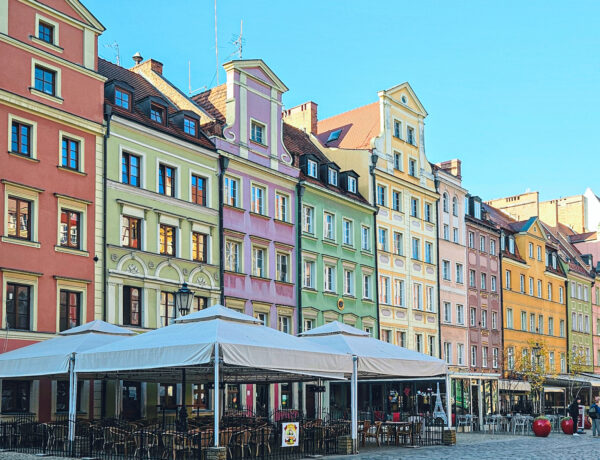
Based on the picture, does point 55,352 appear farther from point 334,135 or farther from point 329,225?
point 334,135

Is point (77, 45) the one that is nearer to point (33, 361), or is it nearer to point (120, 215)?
point (120, 215)

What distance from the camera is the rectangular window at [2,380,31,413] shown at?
81.4ft

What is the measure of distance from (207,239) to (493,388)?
18460 mm

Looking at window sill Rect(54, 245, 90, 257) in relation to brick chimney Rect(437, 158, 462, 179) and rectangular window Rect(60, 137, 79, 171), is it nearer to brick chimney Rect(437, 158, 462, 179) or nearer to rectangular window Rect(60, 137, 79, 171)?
rectangular window Rect(60, 137, 79, 171)

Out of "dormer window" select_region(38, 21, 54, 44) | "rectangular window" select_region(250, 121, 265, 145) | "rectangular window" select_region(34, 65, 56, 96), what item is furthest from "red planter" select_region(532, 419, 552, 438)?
"dormer window" select_region(38, 21, 54, 44)

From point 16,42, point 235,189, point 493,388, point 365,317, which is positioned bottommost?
point 493,388

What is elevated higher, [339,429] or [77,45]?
[77,45]

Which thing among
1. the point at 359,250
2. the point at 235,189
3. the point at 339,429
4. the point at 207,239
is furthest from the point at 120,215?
the point at 359,250

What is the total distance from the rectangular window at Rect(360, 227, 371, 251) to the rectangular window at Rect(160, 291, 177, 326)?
43.6 ft

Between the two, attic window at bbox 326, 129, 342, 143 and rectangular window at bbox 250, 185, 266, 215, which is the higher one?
attic window at bbox 326, 129, 342, 143

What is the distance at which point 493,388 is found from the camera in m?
43.3

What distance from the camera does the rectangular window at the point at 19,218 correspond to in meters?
25.8

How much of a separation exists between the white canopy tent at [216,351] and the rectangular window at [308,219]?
16750 mm

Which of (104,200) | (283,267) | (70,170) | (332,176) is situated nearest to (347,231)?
(332,176)
